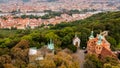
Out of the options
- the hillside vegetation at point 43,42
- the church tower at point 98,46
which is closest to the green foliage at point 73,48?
the hillside vegetation at point 43,42

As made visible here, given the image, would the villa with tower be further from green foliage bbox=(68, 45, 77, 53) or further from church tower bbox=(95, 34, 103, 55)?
green foliage bbox=(68, 45, 77, 53)

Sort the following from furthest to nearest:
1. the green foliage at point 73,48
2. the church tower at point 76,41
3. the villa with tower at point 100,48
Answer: the church tower at point 76,41
the green foliage at point 73,48
the villa with tower at point 100,48

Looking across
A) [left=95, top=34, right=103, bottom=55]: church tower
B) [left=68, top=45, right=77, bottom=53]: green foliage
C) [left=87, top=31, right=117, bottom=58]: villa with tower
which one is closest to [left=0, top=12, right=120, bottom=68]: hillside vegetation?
[left=68, top=45, right=77, bottom=53]: green foliage

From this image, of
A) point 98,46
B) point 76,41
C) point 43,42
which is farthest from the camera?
point 43,42

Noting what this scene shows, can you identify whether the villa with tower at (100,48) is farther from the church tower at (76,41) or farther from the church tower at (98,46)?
the church tower at (76,41)

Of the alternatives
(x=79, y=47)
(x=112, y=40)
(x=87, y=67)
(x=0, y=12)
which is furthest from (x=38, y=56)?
(x=0, y=12)

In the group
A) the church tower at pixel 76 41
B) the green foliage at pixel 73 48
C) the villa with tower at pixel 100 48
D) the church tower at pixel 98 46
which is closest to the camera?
the villa with tower at pixel 100 48

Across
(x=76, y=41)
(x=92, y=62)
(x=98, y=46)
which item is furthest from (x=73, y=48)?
(x=92, y=62)

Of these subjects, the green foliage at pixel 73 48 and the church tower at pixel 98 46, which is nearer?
the church tower at pixel 98 46

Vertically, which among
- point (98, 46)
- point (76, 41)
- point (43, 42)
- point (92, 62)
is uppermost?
point (98, 46)

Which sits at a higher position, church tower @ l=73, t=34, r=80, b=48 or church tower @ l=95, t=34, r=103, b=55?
church tower @ l=95, t=34, r=103, b=55

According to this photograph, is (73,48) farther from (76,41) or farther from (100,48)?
(100,48)
